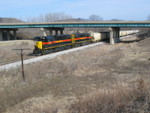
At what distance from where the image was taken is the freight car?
32.8 meters

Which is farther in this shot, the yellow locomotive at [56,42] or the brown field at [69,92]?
the yellow locomotive at [56,42]

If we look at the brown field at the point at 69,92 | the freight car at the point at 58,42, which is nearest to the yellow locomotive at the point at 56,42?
the freight car at the point at 58,42

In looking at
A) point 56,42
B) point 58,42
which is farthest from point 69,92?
Result: point 58,42

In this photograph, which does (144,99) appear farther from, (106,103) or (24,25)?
(24,25)

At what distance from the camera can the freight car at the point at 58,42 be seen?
32781 millimetres

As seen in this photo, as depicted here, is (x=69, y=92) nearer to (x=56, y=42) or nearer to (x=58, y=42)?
(x=56, y=42)

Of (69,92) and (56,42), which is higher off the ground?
(56,42)

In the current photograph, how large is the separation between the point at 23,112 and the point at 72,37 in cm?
3459

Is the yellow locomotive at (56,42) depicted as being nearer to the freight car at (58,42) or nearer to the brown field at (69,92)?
the freight car at (58,42)

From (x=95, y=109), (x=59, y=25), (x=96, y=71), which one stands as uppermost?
(x=59, y=25)

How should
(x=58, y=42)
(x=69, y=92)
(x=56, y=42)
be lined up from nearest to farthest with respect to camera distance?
1. (x=69, y=92)
2. (x=56, y=42)
3. (x=58, y=42)

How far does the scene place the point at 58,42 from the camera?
37.3 meters

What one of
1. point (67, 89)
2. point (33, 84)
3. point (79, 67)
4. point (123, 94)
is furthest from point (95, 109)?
point (79, 67)

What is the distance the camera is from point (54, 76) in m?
19.1
